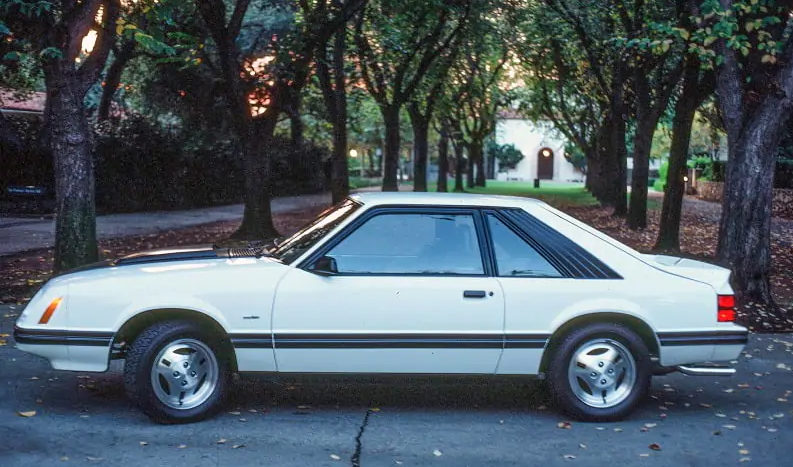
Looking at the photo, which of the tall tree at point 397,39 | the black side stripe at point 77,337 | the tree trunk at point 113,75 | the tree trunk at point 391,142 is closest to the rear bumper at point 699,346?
the black side stripe at point 77,337

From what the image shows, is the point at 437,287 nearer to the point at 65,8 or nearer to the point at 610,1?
the point at 65,8

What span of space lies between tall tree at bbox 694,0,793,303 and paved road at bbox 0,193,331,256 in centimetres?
1128

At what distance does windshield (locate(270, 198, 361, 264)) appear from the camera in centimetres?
603

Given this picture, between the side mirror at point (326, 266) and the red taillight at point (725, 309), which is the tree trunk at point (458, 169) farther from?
the side mirror at point (326, 266)

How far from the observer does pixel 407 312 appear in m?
5.79

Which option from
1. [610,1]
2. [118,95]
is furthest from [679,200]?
[118,95]

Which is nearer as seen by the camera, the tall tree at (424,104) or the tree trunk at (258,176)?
the tree trunk at (258,176)

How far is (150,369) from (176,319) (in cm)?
35

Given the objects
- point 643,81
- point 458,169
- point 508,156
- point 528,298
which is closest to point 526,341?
point 528,298

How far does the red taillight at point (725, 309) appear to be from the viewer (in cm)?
600

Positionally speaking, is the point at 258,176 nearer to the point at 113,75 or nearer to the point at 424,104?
the point at 113,75

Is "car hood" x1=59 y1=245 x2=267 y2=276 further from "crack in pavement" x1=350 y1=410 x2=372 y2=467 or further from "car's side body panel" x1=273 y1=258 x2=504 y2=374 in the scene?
"crack in pavement" x1=350 y1=410 x2=372 y2=467

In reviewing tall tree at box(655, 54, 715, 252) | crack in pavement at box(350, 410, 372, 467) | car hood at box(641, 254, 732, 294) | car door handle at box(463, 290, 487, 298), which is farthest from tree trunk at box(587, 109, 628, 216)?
crack in pavement at box(350, 410, 372, 467)

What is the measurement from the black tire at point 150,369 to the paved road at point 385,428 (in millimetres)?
95
